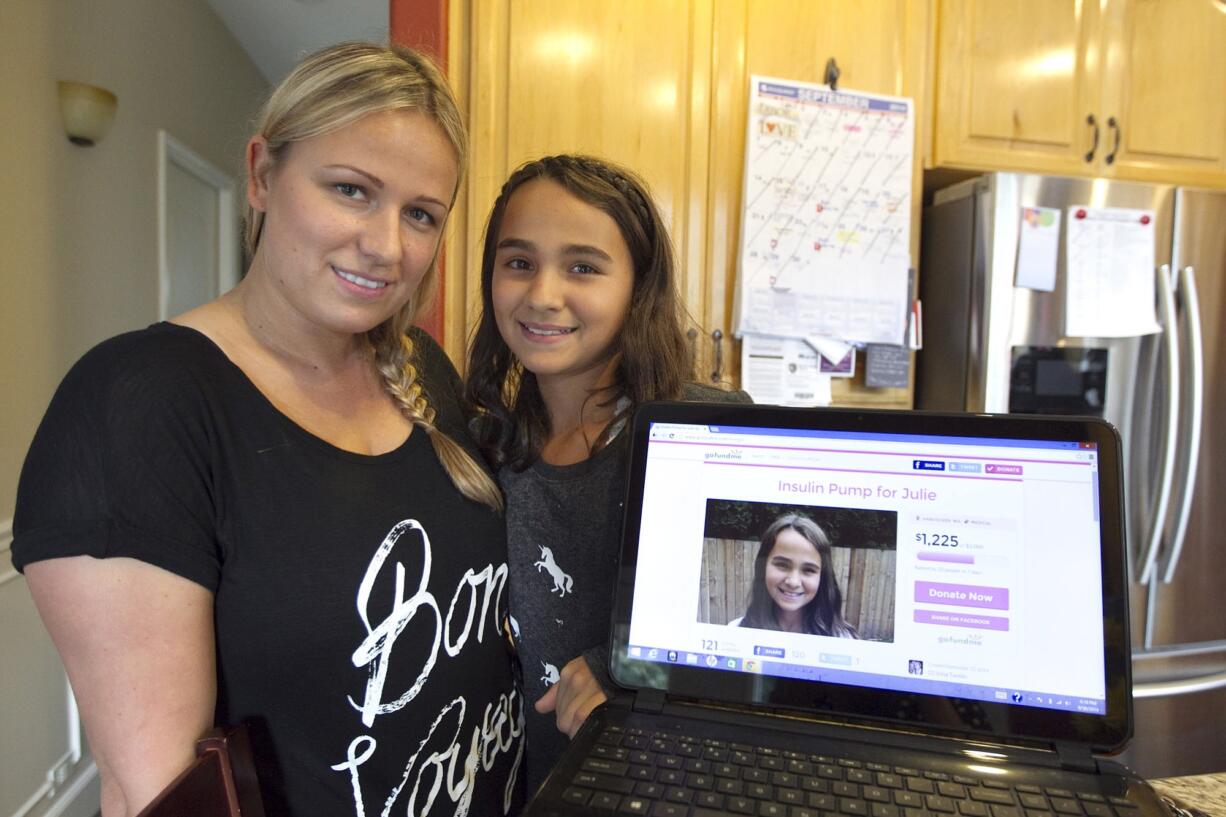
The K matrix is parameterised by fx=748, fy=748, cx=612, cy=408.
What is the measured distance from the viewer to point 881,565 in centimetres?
59

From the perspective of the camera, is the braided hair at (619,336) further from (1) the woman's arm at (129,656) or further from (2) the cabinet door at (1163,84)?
(2) the cabinet door at (1163,84)

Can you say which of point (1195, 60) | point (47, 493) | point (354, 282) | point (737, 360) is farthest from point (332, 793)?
point (1195, 60)

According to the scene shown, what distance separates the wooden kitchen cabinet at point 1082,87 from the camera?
1.85m

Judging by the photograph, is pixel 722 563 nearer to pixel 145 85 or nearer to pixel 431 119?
pixel 431 119

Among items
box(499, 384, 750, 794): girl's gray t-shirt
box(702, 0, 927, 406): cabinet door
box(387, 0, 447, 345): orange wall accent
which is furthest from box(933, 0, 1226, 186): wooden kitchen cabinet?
box(499, 384, 750, 794): girl's gray t-shirt

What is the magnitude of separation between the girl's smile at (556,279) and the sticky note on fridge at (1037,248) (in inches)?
50.0

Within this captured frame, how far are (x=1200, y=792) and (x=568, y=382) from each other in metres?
0.74

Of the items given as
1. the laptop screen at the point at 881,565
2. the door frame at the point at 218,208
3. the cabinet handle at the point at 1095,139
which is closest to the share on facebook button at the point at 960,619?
the laptop screen at the point at 881,565

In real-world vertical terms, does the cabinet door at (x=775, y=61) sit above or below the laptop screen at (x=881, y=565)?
above

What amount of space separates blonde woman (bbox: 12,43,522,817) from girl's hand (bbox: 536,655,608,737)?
0.36 feet

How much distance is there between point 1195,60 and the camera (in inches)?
77.3

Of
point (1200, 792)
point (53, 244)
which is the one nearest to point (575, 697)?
point (1200, 792)

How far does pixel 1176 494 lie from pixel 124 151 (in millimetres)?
3058

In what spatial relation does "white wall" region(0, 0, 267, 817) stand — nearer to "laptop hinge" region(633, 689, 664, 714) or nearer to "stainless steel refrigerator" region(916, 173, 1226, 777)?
"laptop hinge" region(633, 689, 664, 714)
